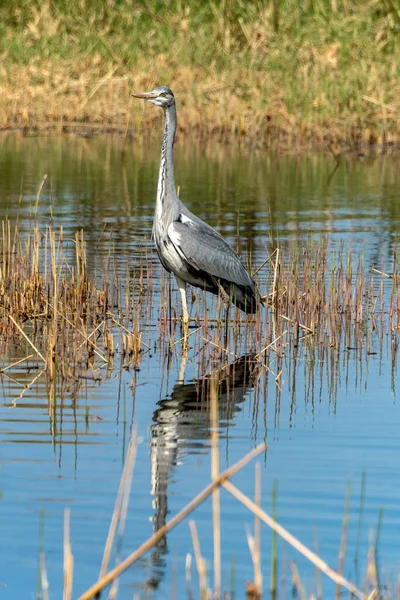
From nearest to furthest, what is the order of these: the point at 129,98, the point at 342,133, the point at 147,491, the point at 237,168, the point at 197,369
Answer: the point at 147,491 < the point at 197,369 < the point at 237,168 < the point at 342,133 < the point at 129,98

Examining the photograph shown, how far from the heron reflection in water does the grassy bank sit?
14.1m

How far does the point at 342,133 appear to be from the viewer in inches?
893

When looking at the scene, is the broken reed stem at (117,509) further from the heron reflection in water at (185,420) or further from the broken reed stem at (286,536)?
the heron reflection in water at (185,420)

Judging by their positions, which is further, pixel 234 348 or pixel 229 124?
pixel 229 124

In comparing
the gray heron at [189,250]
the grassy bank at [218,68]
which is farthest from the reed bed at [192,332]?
the grassy bank at [218,68]

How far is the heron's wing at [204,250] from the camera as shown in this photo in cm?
888

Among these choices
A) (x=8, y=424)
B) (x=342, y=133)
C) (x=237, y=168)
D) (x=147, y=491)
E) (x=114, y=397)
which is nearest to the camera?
(x=147, y=491)

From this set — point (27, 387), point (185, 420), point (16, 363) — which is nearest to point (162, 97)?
point (16, 363)

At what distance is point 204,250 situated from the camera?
893 centimetres

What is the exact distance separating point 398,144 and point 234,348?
14874mm

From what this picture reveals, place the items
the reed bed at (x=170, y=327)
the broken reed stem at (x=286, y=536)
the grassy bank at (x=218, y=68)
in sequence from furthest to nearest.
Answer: the grassy bank at (x=218, y=68), the reed bed at (x=170, y=327), the broken reed stem at (x=286, y=536)

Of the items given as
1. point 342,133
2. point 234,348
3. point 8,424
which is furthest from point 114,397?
point 342,133

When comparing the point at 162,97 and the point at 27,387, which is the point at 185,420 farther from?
the point at 162,97

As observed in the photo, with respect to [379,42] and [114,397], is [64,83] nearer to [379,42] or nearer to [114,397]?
[379,42]
